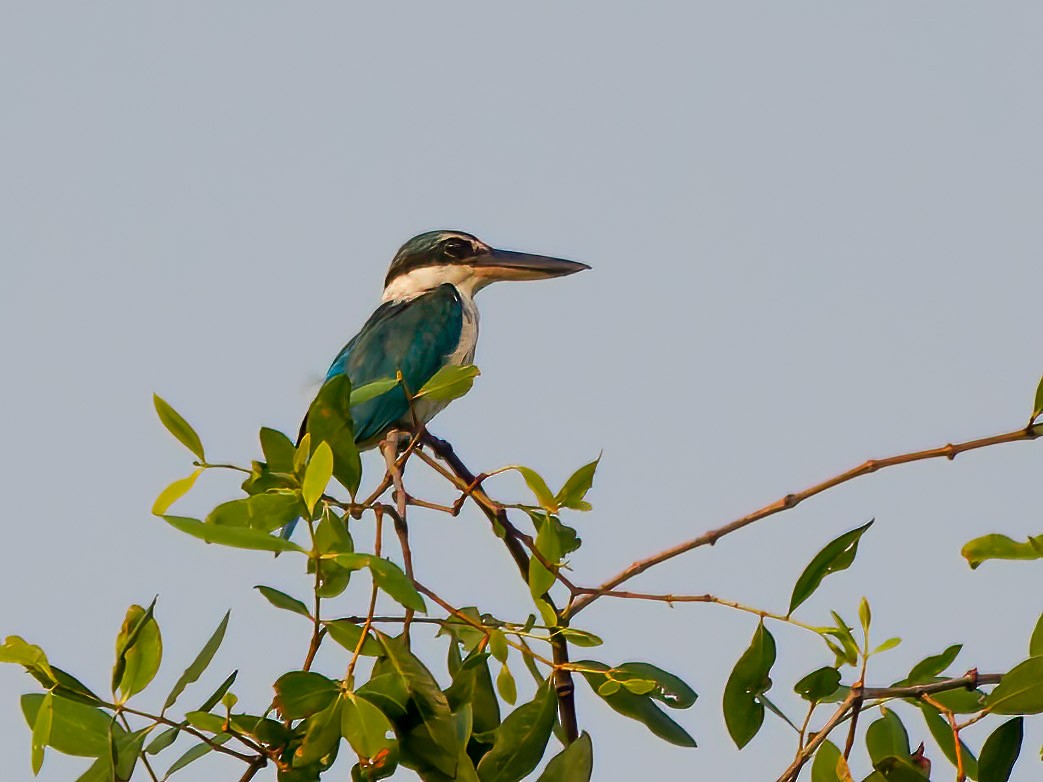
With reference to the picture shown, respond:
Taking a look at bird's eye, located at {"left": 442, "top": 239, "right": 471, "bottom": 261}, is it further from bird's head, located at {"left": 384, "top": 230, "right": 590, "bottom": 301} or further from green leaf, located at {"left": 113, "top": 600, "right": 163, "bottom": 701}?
green leaf, located at {"left": 113, "top": 600, "right": 163, "bottom": 701}

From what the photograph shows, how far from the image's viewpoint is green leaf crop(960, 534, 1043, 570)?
1.90 m

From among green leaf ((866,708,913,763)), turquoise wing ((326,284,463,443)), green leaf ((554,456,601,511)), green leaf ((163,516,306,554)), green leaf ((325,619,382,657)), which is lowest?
green leaf ((866,708,913,763))

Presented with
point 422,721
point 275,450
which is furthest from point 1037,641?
point 275,450

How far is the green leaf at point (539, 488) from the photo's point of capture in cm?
194

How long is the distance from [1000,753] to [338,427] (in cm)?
100

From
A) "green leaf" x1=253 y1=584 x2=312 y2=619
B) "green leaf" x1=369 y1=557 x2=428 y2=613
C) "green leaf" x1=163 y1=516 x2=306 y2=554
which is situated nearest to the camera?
"green leaf" x1=163 y1=516 x2=306 y2=554

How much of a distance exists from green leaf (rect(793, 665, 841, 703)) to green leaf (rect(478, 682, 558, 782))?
353 millimetres

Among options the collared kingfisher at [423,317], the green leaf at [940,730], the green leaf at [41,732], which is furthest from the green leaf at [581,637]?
the collared kingfisher at [423,317]

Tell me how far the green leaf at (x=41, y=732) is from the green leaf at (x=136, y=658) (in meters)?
0.09

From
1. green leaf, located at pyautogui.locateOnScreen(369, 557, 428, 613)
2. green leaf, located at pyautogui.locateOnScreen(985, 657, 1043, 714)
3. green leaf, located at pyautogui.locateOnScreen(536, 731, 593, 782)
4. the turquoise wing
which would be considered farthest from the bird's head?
green leaf, located at pyautogui.locateOnScreen(369, 557, 428, 613)

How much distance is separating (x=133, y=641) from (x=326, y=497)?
31 cm

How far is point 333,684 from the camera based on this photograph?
176 cm

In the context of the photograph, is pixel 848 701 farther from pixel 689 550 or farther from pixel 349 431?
pixel 349 431

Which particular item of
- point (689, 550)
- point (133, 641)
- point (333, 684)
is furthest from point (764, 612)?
point (133, 641)
